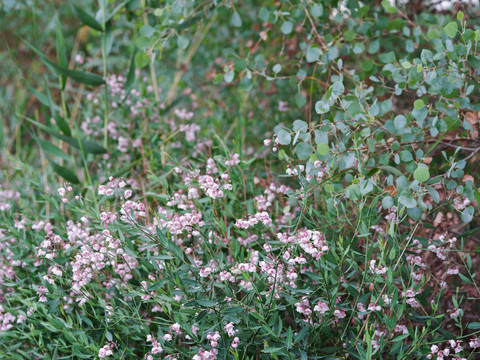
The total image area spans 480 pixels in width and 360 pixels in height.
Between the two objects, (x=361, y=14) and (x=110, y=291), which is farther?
(x=361, y=14)

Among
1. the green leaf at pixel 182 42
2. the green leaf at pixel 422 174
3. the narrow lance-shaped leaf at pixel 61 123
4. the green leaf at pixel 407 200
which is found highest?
the green leaf at pixel 182 42

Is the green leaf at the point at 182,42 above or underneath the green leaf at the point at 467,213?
above

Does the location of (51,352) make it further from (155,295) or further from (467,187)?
(467,187)

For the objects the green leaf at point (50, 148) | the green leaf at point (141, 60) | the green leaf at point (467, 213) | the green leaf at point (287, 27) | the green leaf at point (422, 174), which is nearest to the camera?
the green leaf at point (422, 174)

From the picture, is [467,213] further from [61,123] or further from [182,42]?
[61,123]

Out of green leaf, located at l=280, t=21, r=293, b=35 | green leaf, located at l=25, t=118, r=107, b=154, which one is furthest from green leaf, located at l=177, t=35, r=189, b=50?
green leaf, located at l=25, t=118, r=107, b=154

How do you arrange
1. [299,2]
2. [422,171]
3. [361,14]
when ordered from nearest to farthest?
[422,171] < [361,14] < [299,2]

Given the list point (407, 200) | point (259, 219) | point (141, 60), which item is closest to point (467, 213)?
point (407, 200)

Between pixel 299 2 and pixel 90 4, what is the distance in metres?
2.52

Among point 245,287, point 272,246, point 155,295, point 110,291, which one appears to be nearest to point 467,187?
point 272,246

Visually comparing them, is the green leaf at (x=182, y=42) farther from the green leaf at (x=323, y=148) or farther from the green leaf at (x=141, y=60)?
the green leaf at (x=323, y=148)

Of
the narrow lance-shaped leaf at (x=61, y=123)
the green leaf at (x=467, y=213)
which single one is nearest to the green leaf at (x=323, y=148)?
the green leaf at (x=467, y=213)

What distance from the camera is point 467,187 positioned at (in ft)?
4.04

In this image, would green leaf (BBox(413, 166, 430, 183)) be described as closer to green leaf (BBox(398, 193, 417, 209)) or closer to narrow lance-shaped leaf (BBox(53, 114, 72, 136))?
green leaf (BBox(398, 193, 417, 209))
